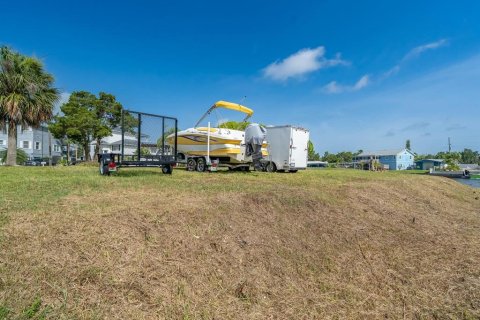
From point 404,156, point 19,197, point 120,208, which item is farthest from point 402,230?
point 404,156

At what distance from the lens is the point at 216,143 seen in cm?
1476

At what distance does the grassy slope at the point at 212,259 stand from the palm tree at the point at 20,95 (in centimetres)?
1445

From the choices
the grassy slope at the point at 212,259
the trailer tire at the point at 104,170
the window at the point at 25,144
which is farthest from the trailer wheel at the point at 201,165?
the window at the point at 25,144

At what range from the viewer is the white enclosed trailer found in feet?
56.3

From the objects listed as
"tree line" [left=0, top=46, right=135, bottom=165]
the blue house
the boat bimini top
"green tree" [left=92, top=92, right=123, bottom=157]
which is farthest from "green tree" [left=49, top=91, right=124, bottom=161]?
the blue house

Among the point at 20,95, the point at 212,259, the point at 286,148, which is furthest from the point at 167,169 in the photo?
the point at 20,95

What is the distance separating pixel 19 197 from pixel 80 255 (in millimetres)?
2868

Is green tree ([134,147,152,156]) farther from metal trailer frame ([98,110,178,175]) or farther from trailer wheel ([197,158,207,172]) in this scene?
trailer wheel ([197,158,207,172])

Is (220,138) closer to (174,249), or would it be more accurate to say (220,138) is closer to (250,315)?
(174,249)

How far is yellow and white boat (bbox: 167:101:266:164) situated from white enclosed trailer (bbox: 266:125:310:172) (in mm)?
2979

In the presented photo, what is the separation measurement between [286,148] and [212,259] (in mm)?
13460

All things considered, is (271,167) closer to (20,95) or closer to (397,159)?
(20,95)

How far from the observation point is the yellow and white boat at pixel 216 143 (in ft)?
48.1

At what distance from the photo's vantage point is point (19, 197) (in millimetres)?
5438
